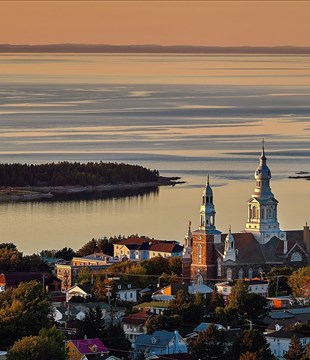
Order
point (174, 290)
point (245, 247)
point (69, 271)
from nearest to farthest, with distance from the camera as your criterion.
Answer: point (174, 290) → point (245, 247) → point (69, 271)

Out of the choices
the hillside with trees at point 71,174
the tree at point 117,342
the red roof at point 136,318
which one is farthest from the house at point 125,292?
the hillside with trees at point 71,174

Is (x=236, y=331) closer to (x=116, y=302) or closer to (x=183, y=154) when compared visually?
(x=116, y=302)

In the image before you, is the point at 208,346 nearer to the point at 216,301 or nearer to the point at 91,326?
the point at 91,326

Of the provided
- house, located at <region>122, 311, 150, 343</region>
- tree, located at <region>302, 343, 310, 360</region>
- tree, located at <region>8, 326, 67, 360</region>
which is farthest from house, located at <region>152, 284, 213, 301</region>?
tree, located at <region>8, 326, 67, 360</region>

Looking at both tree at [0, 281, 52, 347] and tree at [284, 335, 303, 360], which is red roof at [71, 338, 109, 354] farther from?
tree at [284, 335, 303, 360]

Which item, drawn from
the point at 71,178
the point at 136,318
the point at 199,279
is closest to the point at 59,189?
the point at 71,178

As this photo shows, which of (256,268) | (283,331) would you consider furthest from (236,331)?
(256,268)

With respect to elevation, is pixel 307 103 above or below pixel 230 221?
above
